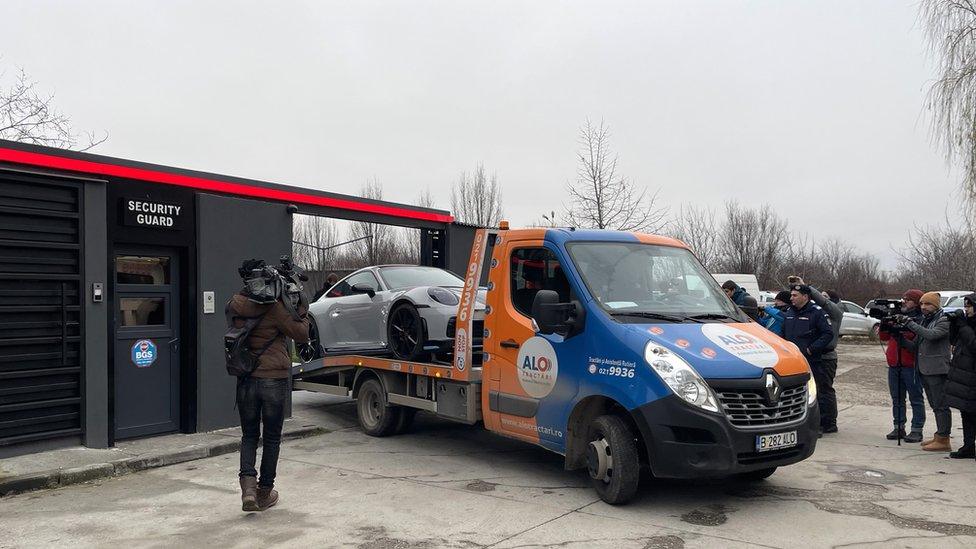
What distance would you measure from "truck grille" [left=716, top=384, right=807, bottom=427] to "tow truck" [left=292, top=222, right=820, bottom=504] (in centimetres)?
1

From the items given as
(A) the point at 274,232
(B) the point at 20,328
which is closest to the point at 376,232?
(A) the point at 274,232

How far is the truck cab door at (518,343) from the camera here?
704cm

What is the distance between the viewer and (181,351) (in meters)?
9.58

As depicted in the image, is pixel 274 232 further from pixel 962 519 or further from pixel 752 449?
pixel 962 519

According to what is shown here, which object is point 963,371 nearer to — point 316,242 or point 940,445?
point 940,445

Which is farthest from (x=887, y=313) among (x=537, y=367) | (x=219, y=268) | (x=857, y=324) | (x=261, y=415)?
(x=857, y=324)

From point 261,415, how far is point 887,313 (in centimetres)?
735

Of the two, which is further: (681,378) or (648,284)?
(648,284)

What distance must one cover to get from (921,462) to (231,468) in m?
7.23

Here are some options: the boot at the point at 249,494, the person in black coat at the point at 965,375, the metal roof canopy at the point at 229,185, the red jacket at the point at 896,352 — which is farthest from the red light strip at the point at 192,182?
the person in black coat at the point at 965,375

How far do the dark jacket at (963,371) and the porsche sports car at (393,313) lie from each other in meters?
4.89

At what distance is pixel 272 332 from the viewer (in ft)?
20.0

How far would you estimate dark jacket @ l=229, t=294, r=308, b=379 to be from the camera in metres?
6.00

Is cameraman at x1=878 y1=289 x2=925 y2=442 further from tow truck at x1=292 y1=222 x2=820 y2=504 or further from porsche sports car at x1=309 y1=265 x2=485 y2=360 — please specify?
porsche sports car at x1=309 y1=265 x2=485 y2=360
